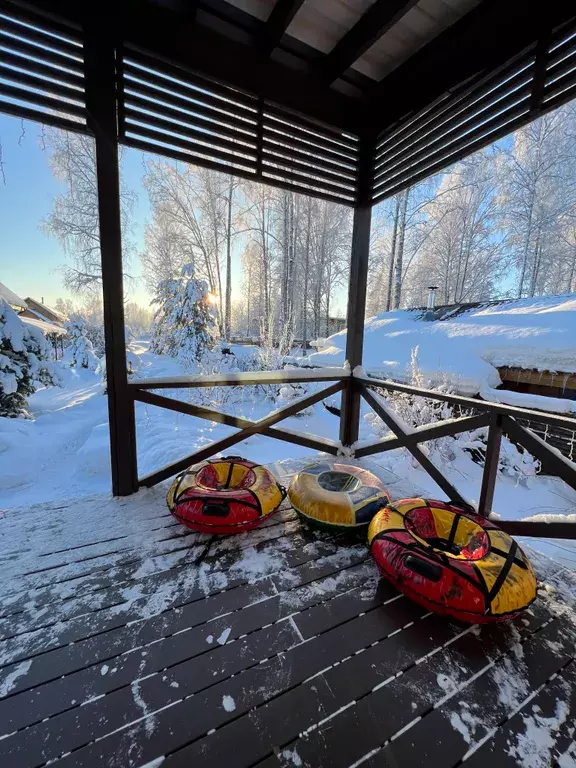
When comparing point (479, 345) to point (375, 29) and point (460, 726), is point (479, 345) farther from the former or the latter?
point (460, 726)

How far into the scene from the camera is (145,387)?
2225mm

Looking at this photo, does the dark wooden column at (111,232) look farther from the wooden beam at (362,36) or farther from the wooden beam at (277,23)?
the wooden beam at (362,36)

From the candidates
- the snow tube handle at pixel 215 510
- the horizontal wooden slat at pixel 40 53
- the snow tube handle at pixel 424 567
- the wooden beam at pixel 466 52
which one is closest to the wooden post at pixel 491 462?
the snow tube handle at pixel 424 567

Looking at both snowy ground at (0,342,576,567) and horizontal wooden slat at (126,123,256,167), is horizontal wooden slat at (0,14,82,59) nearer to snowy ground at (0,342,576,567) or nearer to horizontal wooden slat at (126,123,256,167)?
horizontal wooden slat at (126,123,256,167)

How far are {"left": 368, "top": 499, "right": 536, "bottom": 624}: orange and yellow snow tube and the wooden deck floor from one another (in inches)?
4.5

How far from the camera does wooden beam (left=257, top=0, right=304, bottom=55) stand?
1607 millimetres

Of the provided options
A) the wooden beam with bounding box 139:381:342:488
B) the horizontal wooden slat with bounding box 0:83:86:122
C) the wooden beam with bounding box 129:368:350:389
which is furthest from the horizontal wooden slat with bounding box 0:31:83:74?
the wooden beam with bounding box 139:381:342:488

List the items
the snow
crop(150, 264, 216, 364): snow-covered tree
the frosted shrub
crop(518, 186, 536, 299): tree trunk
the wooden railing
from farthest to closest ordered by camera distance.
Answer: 1. crop(518, 186, 536, 299): tree trunk
2. crop(150, 264, 216, 364): snow-covered tree
3. the frosted shrub
4. the wooden railing
5. the snow

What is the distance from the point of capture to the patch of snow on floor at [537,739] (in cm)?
90

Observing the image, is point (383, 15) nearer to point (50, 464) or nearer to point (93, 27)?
point (93, 27)

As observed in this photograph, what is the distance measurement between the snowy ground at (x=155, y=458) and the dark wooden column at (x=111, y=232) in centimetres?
144

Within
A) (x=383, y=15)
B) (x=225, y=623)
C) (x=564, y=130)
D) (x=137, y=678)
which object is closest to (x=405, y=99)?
(x=383, y=15)

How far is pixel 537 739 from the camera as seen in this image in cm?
95

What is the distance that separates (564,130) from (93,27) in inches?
521
